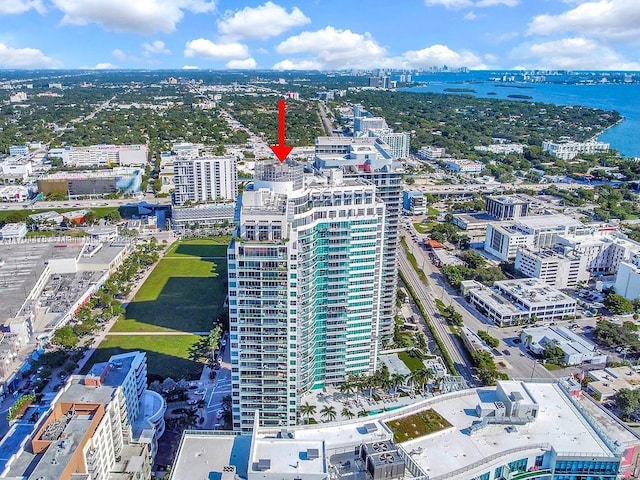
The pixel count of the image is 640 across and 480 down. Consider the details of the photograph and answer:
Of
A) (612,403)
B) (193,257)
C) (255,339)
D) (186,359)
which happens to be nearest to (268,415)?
(255,339)

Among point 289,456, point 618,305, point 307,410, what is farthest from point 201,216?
point 289,456

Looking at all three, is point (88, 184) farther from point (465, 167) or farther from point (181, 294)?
point (465, 167)

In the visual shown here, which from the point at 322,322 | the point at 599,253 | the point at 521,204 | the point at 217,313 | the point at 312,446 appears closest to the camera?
the point at 312,446

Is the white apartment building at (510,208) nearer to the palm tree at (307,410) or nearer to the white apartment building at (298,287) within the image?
the white apartment building at (298,287)

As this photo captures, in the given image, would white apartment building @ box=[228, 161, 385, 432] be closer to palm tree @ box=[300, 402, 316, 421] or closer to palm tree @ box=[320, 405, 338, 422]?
palm tree @ box=[300, 402, 316, 421]

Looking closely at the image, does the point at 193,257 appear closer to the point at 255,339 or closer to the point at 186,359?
the point at 186,359

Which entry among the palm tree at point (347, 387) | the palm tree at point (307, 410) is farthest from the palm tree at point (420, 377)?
the palm tree at point (307, 410)

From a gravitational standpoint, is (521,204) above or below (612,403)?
above
